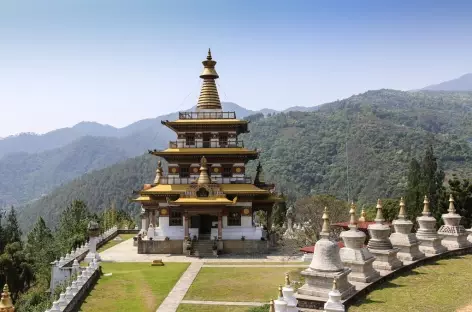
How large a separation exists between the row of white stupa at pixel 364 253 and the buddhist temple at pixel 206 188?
1576 cm

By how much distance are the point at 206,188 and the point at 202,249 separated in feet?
15.3

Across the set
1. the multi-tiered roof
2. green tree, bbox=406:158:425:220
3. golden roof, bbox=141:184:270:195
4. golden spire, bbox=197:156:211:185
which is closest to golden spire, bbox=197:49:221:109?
the multi-tiered roof

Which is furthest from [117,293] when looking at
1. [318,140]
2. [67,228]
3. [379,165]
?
[318,140]

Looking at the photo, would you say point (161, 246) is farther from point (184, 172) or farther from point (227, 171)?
point (227, 171)

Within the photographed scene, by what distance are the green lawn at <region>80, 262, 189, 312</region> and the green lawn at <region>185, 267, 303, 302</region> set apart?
1.58 metres

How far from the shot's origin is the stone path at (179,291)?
20.1 meters

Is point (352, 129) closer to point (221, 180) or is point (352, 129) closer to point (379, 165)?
point (379, 165)

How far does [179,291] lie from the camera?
23.0m

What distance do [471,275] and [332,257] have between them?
26.2 ft

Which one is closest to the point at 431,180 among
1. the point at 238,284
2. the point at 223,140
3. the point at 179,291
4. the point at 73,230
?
the point at 223,140

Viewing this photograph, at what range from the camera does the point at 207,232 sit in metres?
38.4

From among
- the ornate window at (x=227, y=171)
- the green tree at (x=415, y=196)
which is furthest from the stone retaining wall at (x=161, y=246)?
the green tree at (x=415, y=196)

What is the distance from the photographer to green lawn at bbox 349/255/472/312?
14.0 metres

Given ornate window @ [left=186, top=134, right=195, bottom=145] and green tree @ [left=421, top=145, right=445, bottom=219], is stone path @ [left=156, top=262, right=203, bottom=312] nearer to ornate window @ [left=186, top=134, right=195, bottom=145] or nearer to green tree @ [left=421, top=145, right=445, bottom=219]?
ornate window @ [left=186, top=134, right=195, bottom=145]
